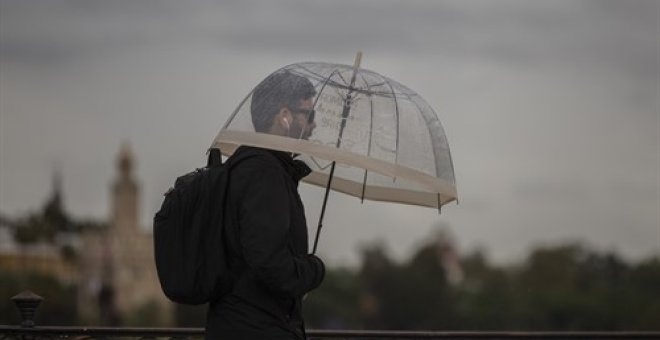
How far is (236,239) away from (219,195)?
0.54ft

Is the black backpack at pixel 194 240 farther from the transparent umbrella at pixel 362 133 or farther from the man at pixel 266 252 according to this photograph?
the transparent umbrella at pixel 362 133

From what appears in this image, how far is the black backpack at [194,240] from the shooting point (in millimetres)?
5941

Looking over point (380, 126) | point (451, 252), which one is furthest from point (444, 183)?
point (451, 252)

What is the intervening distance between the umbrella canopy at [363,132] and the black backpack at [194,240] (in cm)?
32

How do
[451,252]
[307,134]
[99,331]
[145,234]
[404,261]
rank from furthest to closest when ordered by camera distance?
[145,234] → [451,252] → [404,261] → [99,331] → [307,134]

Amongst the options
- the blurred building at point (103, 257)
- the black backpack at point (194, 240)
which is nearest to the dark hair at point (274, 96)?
the black backpack at point (194, 240)

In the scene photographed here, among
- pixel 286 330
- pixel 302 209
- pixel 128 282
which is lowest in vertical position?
pixel 128 282

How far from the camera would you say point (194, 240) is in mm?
5941

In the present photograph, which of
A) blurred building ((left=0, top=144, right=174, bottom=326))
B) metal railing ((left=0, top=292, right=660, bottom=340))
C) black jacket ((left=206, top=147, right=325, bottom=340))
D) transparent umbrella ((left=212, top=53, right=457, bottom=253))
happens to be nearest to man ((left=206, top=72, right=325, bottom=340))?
black jacket ((left=206, top=147, right=325, bottom=340))

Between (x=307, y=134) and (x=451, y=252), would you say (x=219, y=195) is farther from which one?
(x=451, y=252)

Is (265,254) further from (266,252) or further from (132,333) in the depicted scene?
(132,333)

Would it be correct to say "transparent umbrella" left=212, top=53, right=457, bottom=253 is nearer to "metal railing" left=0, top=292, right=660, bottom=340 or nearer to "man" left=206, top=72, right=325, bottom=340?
"man" left=206, top=72, right=325, bottom=340

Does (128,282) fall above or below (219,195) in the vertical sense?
below

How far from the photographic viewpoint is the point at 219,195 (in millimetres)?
5941
